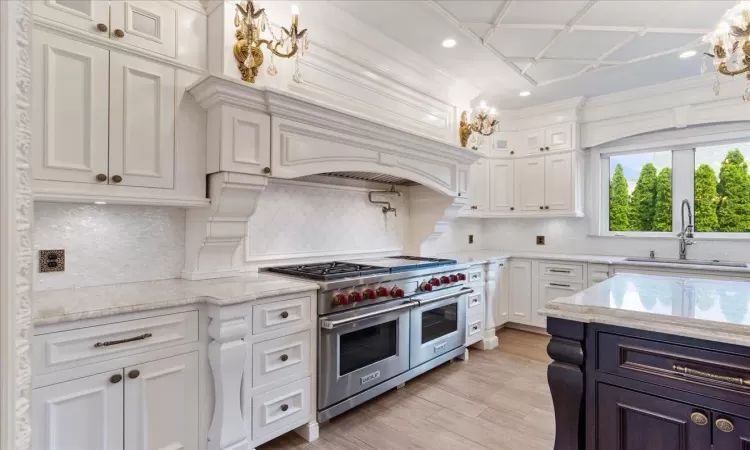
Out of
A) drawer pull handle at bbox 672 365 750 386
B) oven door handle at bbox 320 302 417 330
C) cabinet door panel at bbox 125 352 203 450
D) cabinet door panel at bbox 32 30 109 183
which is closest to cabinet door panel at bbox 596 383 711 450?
drawer pull handle at bbox 672 365 750 386

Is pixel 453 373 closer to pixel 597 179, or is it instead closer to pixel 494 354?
pixel 494 354

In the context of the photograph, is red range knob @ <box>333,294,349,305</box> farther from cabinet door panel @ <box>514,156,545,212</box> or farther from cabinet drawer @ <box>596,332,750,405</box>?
cabinet door panel @ <box>514,156,545,212</box>

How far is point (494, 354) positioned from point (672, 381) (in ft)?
8.48

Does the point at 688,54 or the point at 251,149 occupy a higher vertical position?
the point at 688,54

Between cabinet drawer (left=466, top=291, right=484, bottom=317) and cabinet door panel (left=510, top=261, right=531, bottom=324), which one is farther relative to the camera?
cabinet door panel (left=510, top=261, right=531, bottom=324)

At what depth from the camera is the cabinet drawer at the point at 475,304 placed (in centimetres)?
368

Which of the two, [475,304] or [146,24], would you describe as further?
[475,304]

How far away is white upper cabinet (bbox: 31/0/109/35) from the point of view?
1.72 meters

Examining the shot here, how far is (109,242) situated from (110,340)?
0.70 m

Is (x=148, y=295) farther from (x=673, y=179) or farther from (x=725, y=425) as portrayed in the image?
(x=673, y=179)

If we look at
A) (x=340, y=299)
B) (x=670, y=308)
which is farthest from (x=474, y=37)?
(x=670, y=308)

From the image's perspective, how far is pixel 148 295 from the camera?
6.02 feet

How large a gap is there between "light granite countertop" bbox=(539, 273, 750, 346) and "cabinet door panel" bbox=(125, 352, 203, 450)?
1.67 metres

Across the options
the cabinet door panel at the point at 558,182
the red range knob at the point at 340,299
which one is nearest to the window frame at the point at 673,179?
the cabinet door panel at the point at 558,182
